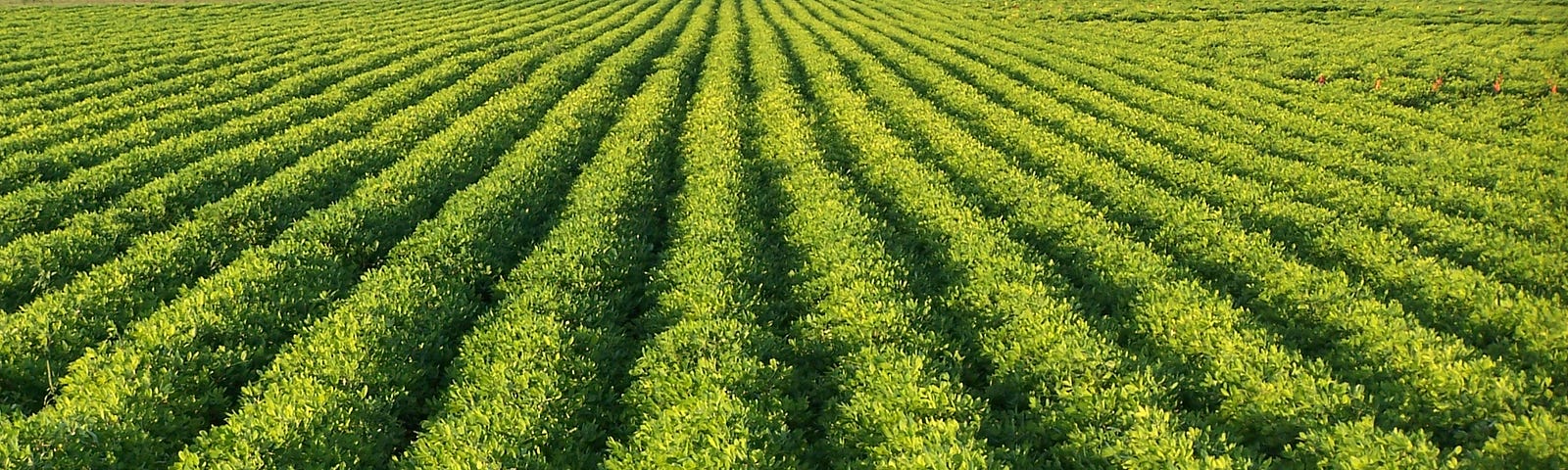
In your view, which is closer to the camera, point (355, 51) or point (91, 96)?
point (91, 96)

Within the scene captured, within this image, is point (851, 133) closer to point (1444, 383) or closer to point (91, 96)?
point (1444, 383)

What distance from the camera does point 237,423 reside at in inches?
252

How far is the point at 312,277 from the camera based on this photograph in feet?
30.1

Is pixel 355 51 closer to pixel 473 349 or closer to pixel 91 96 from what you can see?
pixel 91 96

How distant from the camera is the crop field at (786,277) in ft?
21.1

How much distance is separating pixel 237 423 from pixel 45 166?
10.5 meters

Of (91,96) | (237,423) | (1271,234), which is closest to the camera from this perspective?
(237,423)

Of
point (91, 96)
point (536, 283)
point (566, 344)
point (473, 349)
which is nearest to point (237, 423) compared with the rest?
point (473, 349)

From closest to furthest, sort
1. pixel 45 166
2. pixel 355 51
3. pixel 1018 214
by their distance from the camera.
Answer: pixel 1018 214 → pixel 45 166 → pixel 355 51

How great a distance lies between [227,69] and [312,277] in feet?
59.2

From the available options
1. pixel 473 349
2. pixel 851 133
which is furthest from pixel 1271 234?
pixel 473 349

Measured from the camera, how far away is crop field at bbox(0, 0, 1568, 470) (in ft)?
21.1

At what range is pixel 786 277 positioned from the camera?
9523 mm

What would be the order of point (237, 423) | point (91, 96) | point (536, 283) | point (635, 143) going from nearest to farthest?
1. point (237, 423)
2. point (536, 283)
3. point (635, 143)
4. point (91, 96)
